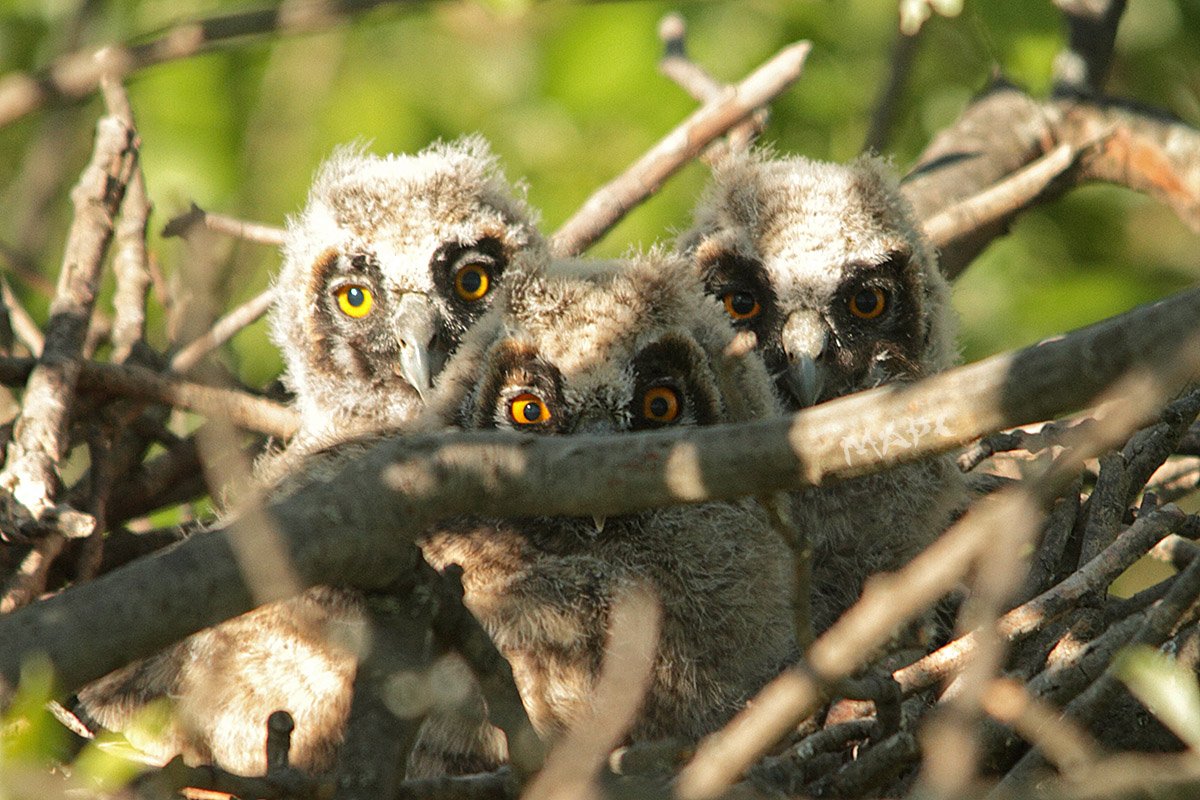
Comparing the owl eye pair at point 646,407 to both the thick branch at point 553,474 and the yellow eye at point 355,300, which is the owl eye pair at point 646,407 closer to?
the thick branch at point 553,474

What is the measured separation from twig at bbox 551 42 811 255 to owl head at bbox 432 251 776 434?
1.00 meters

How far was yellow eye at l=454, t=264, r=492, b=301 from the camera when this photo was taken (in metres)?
4.06

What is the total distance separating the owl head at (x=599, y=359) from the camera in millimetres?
3029

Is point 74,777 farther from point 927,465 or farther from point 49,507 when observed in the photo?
point 927,465

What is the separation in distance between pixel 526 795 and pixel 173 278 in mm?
3217

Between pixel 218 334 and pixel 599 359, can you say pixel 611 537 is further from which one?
pixel 218 334

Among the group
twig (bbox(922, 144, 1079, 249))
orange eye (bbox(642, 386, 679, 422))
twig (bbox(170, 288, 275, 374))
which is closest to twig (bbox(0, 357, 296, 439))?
twig (bbox(170, 288, 275, 374))

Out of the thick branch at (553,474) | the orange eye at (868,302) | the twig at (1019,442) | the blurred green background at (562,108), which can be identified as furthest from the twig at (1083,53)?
the thick branch at (553,474)

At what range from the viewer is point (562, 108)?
520 centimetres

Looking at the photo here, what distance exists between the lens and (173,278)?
190 inches

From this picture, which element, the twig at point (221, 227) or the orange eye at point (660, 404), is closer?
the orange eye at point (660, 404)

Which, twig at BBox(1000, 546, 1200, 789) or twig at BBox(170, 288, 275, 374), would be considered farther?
twig at BBox(170, 288, 275, 374)

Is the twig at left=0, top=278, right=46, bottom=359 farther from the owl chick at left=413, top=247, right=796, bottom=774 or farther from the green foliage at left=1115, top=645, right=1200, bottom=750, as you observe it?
the green foliage at left=1115, top=645, right=1200, bottom=750

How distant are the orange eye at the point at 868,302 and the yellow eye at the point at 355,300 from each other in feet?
4.53
